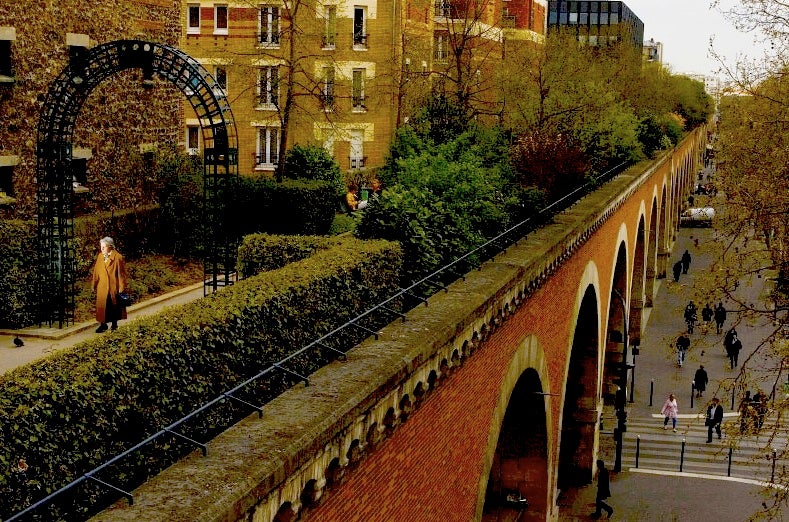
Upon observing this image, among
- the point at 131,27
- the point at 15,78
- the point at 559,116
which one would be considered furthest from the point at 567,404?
the point at 15,78

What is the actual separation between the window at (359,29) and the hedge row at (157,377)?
109 ft

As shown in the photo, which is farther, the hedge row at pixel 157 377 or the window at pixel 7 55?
the window at pixel 7 55

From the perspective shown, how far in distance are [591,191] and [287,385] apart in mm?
21407

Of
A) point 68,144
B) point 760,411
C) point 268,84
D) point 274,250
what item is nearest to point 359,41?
point 268,84

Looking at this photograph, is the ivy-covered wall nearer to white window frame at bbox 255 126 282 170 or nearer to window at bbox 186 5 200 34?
white window frame at bbox 255 126 282 170

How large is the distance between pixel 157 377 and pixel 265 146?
3654 centimetres

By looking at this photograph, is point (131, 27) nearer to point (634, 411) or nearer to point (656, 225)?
point (634, 411)

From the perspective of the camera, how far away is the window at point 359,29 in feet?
141

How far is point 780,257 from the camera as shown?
17359 mm

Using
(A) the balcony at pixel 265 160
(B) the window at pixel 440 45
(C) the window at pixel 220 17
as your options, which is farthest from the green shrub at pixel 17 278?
(B) the window at pixel 440 45

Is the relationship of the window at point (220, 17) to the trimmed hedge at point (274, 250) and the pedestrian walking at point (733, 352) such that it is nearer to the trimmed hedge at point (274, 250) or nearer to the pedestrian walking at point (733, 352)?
the pedestrian walking at point (733, 352)

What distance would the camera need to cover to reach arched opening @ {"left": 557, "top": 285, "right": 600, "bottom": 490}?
28.5 m

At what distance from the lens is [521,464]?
19.5m

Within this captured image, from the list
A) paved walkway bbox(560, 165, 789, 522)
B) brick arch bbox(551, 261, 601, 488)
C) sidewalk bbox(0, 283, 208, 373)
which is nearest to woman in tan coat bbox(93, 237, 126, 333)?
sidewalk bbox(0, 283, 208, 373)
